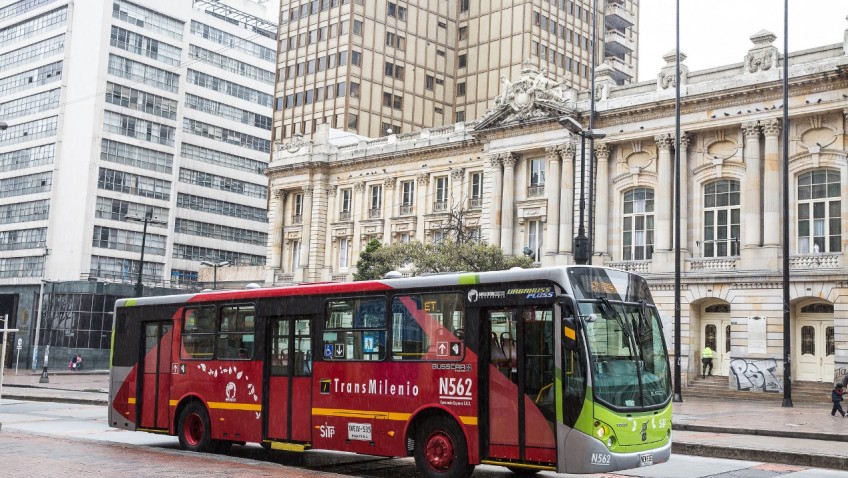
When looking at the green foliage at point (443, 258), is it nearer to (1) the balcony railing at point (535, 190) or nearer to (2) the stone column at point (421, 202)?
(1) the balcony railing at point (535, 190)

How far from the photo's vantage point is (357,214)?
60.1m

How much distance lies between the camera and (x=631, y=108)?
45.8 m

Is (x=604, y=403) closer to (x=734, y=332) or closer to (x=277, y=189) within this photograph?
(x=734, y=332)

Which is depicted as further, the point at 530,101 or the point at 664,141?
the point at 530,101

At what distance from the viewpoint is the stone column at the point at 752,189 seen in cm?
4178

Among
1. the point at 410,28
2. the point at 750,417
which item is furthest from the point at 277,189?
the point at 750,417

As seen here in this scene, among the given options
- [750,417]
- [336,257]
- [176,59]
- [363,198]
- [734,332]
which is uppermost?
[176,59]

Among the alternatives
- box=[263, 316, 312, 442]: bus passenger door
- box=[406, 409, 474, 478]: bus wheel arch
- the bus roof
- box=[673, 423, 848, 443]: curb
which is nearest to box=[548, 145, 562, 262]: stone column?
box=[673, 423, 848, 443]: curb

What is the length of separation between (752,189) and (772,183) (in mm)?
995

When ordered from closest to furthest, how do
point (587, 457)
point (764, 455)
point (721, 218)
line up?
point (587, 457) < point (764, 455) < point (721, 218)

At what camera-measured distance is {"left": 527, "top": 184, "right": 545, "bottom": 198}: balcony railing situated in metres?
50.0

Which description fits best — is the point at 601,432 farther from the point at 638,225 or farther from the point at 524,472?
the point at 638,225

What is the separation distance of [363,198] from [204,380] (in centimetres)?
4196

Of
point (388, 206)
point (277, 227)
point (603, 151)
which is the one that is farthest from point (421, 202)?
point (603, 151)
